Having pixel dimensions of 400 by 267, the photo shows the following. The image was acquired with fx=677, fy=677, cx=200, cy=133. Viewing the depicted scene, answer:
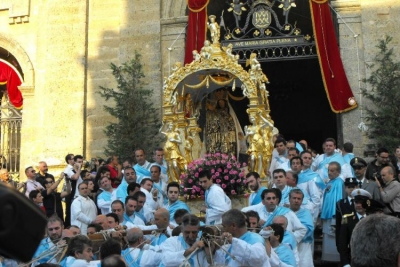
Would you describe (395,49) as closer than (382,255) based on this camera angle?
No

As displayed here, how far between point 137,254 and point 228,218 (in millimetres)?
1454

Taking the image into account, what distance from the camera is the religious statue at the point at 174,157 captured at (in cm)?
1326

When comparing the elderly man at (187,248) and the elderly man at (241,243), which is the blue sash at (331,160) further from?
the elderly man at (241,243)

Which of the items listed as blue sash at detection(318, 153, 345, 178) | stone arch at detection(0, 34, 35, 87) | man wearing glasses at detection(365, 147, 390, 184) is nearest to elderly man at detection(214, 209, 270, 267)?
man wearing glasses at detection(365, 147, 390, 184)

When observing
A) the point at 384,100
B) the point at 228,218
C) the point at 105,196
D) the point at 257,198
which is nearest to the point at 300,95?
the point at 384,100

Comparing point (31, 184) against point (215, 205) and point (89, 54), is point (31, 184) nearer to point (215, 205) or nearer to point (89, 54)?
point (215, 205)

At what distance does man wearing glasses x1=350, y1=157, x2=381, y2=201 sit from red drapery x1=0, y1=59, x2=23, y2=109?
12762mm

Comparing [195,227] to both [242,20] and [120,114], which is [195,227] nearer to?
[120,114]

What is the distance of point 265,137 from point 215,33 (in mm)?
2417

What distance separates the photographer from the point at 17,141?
21.4 metres

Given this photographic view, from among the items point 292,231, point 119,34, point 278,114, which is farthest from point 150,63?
point 292,231

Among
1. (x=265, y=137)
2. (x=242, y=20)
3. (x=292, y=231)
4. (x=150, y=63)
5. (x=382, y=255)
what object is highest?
(x=242, y=20)

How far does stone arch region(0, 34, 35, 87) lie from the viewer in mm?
19547

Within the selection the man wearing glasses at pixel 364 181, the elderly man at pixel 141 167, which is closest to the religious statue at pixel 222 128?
the elderly man at pixel 141 167
